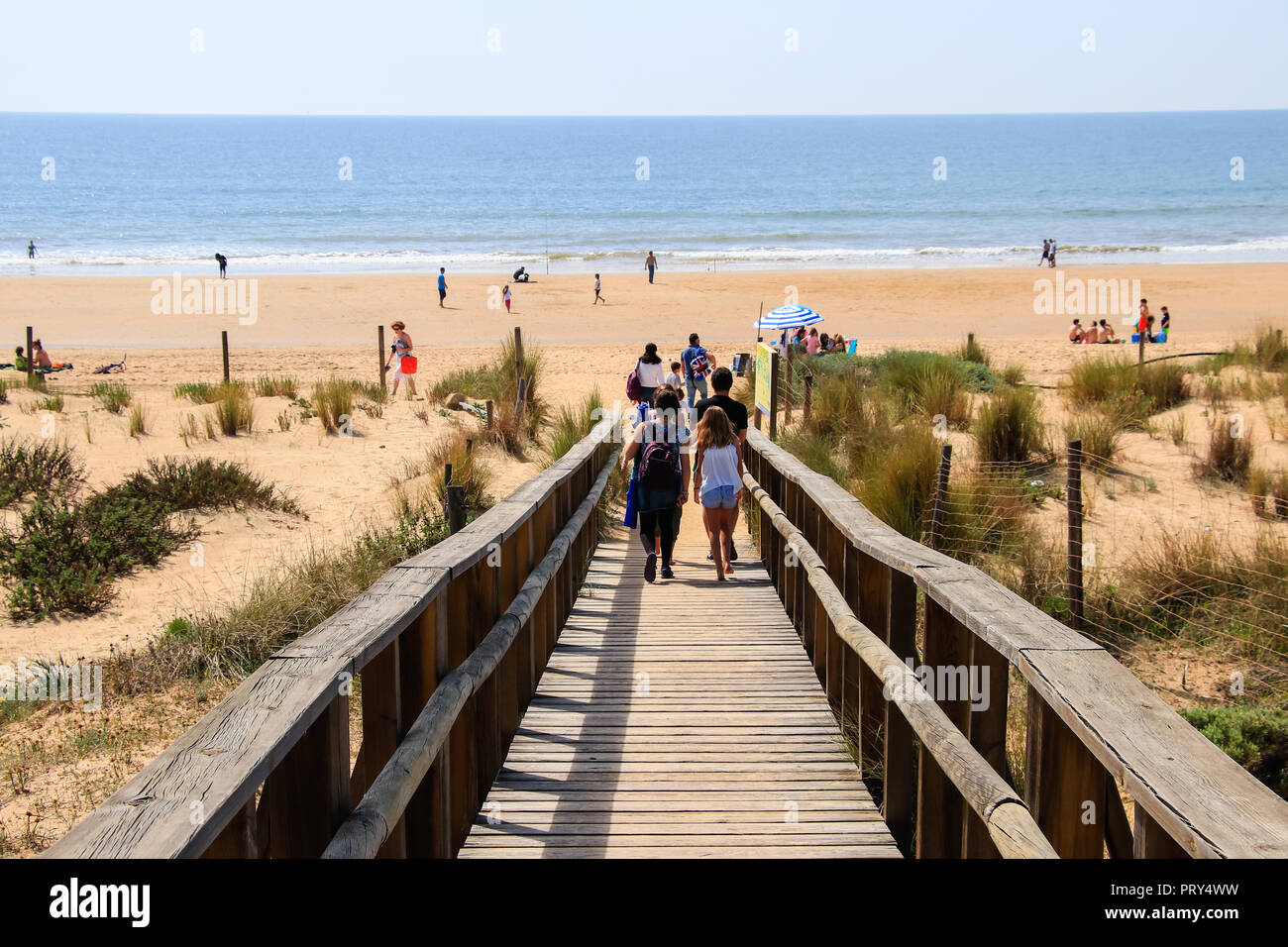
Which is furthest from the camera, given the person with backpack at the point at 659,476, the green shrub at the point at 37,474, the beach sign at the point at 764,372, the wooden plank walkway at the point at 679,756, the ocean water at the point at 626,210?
Answer: the ocean water at the point at 626,210

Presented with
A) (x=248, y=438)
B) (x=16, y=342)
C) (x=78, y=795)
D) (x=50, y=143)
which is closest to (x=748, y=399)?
(x=248, y=438)

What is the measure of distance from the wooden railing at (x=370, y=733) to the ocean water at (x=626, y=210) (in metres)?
49.2

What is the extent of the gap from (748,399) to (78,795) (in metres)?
14.2

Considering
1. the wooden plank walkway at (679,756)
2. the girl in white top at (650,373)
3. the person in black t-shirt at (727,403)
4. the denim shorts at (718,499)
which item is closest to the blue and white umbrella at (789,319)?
the girl in white top at (650,373)

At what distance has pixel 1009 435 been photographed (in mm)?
13445

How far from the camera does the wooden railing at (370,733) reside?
5.78ft

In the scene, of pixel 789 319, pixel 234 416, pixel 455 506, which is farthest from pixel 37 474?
pixel 789 319

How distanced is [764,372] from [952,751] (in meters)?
11.3

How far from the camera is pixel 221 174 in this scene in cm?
11319

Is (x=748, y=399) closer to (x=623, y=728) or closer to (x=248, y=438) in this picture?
(x=248, y=438)

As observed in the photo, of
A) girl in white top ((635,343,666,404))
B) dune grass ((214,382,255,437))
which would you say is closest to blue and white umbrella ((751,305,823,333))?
girl in white top ((635,343,666,404))

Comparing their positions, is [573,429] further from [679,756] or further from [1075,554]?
[679,756]

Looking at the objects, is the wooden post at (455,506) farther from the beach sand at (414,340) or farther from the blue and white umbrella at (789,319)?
the blue and white umbrella at (789,319)
